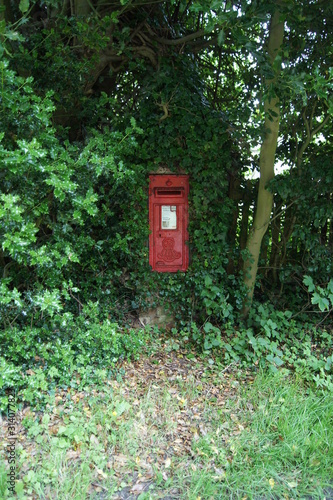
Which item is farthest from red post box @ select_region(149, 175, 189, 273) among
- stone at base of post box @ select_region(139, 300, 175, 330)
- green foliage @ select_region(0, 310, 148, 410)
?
green foliage @ select_region(0, 310, 148, 410)

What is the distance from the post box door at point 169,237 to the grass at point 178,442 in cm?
139

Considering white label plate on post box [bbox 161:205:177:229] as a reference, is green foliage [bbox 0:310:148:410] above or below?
below

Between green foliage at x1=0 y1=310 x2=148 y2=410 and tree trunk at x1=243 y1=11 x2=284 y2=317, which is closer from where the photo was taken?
green foliage at x1=0 y1=310 x2=148 y2=410

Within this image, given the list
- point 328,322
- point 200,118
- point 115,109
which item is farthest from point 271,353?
point 115,109

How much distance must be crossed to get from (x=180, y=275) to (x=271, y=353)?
1.29 m

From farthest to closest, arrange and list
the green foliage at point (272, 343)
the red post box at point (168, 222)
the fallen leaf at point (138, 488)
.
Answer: the red post box at point (168, 222)
the green foliage at point (272, 343)
the fallen leaf at point (138, 488)

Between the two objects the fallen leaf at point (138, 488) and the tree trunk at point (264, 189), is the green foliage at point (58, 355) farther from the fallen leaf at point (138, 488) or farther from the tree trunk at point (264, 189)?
the tree trunk at point (264, 189)

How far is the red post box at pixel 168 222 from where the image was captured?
177 inches

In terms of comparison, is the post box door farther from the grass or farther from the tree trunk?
the grass

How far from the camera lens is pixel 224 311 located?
439 cm

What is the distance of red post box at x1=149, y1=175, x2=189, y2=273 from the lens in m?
4.49

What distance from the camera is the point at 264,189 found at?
4414 millimetres

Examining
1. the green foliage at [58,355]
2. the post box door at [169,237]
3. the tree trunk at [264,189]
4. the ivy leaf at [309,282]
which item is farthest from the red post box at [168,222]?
the ivy leaf at [309,282]

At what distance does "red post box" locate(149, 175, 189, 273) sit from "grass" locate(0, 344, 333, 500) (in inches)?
55.0
